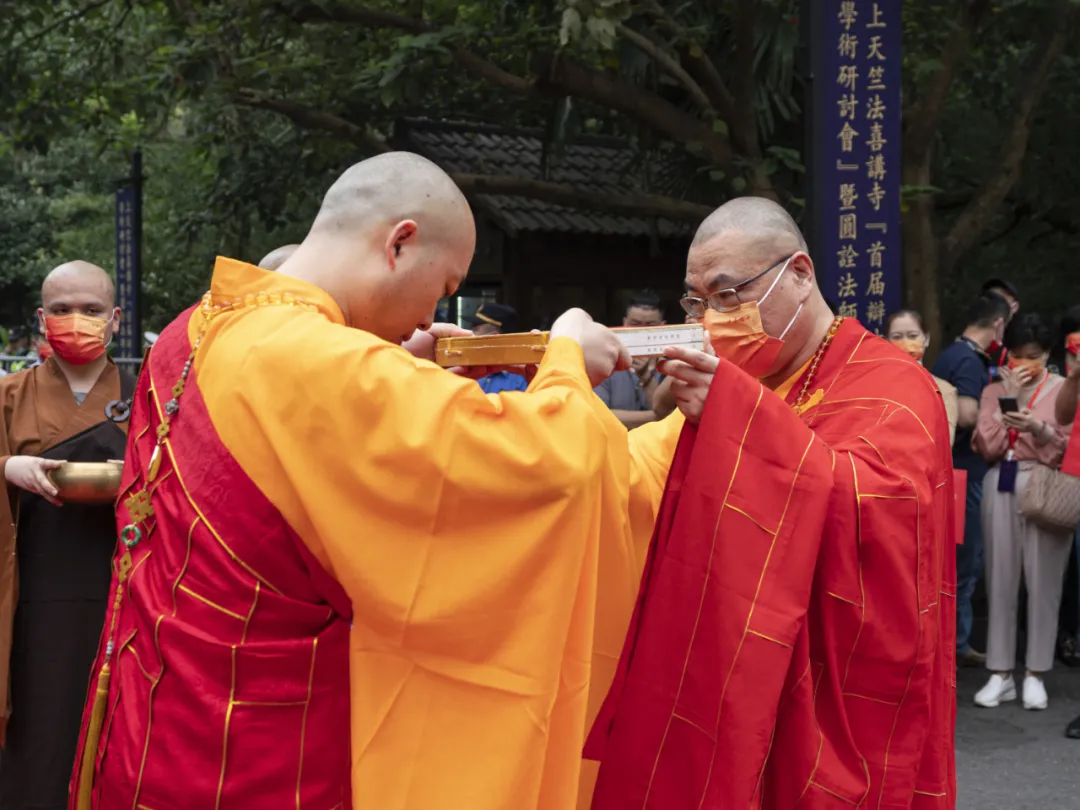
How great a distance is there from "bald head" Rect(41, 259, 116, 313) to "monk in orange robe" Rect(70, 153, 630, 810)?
75.2 inches

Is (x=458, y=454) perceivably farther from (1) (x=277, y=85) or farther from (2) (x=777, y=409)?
(1) (x=277, y=85)

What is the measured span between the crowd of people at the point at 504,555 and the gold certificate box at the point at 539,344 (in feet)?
0.13

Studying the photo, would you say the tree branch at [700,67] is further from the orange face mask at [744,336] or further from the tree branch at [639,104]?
the orange face mask at [744,336]

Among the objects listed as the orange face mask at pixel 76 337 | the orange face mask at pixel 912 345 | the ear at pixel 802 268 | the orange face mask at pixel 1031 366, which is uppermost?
the ear at pixel 802 268

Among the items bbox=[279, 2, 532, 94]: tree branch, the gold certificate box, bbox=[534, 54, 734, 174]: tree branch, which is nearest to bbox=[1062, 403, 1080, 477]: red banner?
bbox=[534, 54, 734, 174]: tree branch

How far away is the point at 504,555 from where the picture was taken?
2.12 metres

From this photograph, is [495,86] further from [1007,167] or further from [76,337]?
[76,337]

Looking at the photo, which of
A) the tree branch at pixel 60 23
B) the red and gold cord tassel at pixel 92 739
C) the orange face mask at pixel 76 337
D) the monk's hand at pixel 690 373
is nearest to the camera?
the red and gold cord tassel at pixel 92 739

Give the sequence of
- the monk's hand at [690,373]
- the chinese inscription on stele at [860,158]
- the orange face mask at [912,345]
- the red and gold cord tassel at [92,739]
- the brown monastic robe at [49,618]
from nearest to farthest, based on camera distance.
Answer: the red and gold cord tassel at [92,739], the monk's hand at [690,373], the brown monastic robe at [49,618], the orange face mask at [912,345], the chinese inscription on stele at [860,158]

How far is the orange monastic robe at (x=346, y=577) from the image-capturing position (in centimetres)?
206

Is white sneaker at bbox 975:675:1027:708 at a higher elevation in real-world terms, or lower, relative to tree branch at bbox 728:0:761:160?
lower

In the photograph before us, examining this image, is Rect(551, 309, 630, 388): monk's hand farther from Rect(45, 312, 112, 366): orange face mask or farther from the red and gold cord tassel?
Rect(45, 312, 112, 366): orange face mask

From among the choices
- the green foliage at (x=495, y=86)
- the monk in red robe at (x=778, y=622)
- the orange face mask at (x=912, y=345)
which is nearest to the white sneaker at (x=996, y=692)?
the orange face mask at (x=912, y=345)

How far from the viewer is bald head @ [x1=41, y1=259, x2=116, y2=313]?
4039 millimetres
